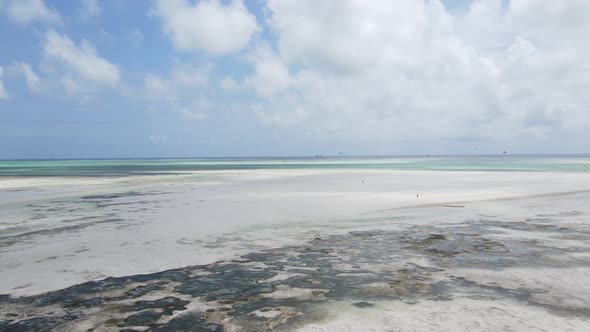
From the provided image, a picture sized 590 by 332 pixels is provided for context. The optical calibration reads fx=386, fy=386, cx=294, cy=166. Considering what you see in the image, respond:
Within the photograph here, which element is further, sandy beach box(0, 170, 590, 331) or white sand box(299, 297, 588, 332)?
sandy beach box(0, 170, 590, 331)

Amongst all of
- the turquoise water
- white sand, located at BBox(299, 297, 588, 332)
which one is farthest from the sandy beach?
the turquoise water

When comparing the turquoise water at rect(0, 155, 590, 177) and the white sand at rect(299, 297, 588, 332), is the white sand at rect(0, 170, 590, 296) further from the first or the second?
the turquoise water at rect(0, 155, 590, 177)

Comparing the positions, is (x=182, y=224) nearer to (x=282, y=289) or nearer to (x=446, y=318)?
(x=282, y=289)

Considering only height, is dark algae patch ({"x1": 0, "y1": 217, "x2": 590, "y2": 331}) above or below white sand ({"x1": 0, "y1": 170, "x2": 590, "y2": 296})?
above

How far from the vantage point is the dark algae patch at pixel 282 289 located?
273 inches

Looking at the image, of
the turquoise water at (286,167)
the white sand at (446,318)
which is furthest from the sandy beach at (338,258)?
the turquoise water at (286,167)

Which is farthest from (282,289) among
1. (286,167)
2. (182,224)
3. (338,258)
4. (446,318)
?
(286,167)

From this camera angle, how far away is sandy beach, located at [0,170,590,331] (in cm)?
709

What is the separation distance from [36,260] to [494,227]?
619 inches

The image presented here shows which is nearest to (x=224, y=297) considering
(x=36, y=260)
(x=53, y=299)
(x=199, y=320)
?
(x=199, y=320)

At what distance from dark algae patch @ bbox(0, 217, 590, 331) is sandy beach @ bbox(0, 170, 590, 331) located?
0.05m

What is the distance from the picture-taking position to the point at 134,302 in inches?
304

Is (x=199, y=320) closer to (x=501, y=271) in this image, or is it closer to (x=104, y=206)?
(x=501, y=271)

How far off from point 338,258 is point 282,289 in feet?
9.50
